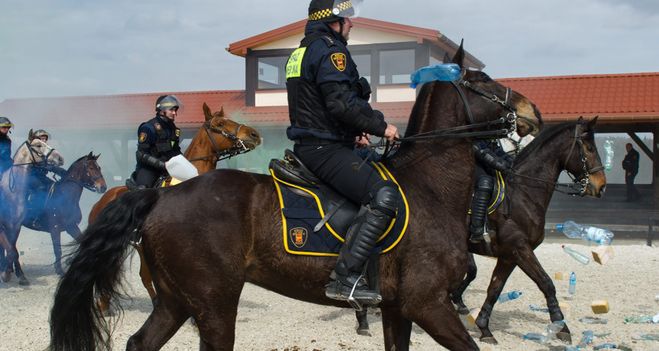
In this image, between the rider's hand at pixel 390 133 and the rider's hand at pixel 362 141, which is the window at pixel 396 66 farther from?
the rider's hand at pixel 390 133

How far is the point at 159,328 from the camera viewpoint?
4926 mm

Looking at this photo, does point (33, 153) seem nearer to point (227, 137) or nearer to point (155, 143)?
point (155, 143)

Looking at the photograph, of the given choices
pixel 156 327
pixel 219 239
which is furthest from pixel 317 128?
pixel 156 327

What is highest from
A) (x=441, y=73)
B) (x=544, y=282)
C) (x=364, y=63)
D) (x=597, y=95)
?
(x=364, y=63)

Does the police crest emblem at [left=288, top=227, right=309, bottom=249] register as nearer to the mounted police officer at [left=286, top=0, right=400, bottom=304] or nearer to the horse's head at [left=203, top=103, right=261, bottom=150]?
the mounted police officer at [left=286, top=0, right=400, bottom=304]

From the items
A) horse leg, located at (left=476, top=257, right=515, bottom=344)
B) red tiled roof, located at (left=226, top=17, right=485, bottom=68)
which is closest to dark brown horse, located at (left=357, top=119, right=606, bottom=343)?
horse leg, located at (left=476, top=257, right=515, bottom=344)

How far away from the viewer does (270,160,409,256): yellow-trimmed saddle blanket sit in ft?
15.6

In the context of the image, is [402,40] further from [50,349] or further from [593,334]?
[50,349]

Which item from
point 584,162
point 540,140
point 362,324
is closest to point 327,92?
point 362,324

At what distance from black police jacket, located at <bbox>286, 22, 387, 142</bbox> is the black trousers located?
3.9 inches

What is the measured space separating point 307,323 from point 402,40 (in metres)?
15.6

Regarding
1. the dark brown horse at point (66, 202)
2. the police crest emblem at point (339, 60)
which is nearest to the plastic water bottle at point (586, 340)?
the police crest emblem at point (339, 60)

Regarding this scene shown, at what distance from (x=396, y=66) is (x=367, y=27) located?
168cm

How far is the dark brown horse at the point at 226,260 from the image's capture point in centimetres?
471
